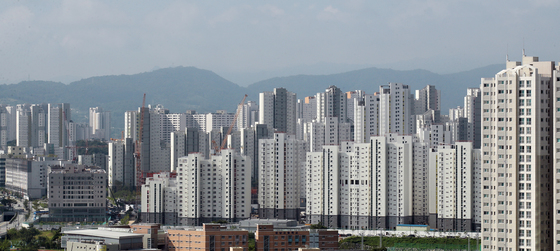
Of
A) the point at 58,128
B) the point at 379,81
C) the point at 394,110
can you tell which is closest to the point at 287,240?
the point at 394,110

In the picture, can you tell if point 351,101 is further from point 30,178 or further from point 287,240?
point 287,240

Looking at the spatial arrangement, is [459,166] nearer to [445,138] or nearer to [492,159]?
[445,138]

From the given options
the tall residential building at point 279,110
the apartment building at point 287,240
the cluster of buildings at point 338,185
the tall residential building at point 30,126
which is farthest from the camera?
the tall residential building at point 30,126

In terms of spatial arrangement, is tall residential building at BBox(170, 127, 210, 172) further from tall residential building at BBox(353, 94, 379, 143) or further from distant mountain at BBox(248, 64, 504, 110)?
distant mountain at BBox(248, 64, 504, 110)

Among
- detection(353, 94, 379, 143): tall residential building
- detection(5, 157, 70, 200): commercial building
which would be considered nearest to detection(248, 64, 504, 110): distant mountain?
detection(353, 94, 379, 143): tall residential building

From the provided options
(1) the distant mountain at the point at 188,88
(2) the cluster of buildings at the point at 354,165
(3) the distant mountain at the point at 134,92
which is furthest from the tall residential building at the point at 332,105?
(3) the distant mountain at the point at 134,92

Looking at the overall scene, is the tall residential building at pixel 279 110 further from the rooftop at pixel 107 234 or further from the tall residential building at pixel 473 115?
the rooftop at pixel 107 234
